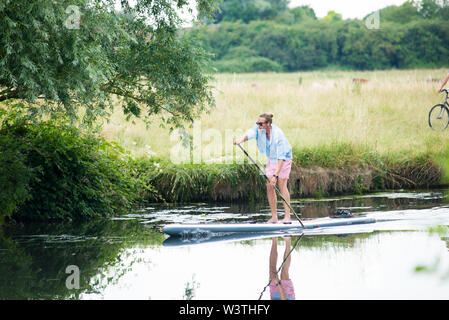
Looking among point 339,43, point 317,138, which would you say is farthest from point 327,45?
point 317,138

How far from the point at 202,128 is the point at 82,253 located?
1109 centimetres

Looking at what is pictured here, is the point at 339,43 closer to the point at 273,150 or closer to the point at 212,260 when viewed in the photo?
the point at 273,150

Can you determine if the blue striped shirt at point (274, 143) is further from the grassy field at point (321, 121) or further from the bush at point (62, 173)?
the grassy field at point (321, 121)

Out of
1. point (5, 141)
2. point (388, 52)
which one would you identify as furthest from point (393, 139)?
point (388, 52)

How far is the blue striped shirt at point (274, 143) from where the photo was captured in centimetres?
1060

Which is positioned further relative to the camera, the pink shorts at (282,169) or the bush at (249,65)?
the bush at (249,65)

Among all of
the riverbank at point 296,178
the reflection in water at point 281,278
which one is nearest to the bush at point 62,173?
the riverbank at point 296,178

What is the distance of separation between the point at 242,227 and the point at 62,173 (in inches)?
165

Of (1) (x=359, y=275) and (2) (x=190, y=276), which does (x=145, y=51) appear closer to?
(2) (x=190, y=276)

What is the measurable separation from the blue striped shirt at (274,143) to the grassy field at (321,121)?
4080mm

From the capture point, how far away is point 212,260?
8.56m

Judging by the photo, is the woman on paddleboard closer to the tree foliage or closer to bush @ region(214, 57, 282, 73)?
the tree foliage

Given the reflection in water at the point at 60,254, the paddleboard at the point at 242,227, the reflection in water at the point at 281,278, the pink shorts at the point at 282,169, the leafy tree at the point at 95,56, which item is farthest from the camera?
the pink shorts at the point at 282,169

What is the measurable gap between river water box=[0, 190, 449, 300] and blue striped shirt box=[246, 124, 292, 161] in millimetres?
1459
